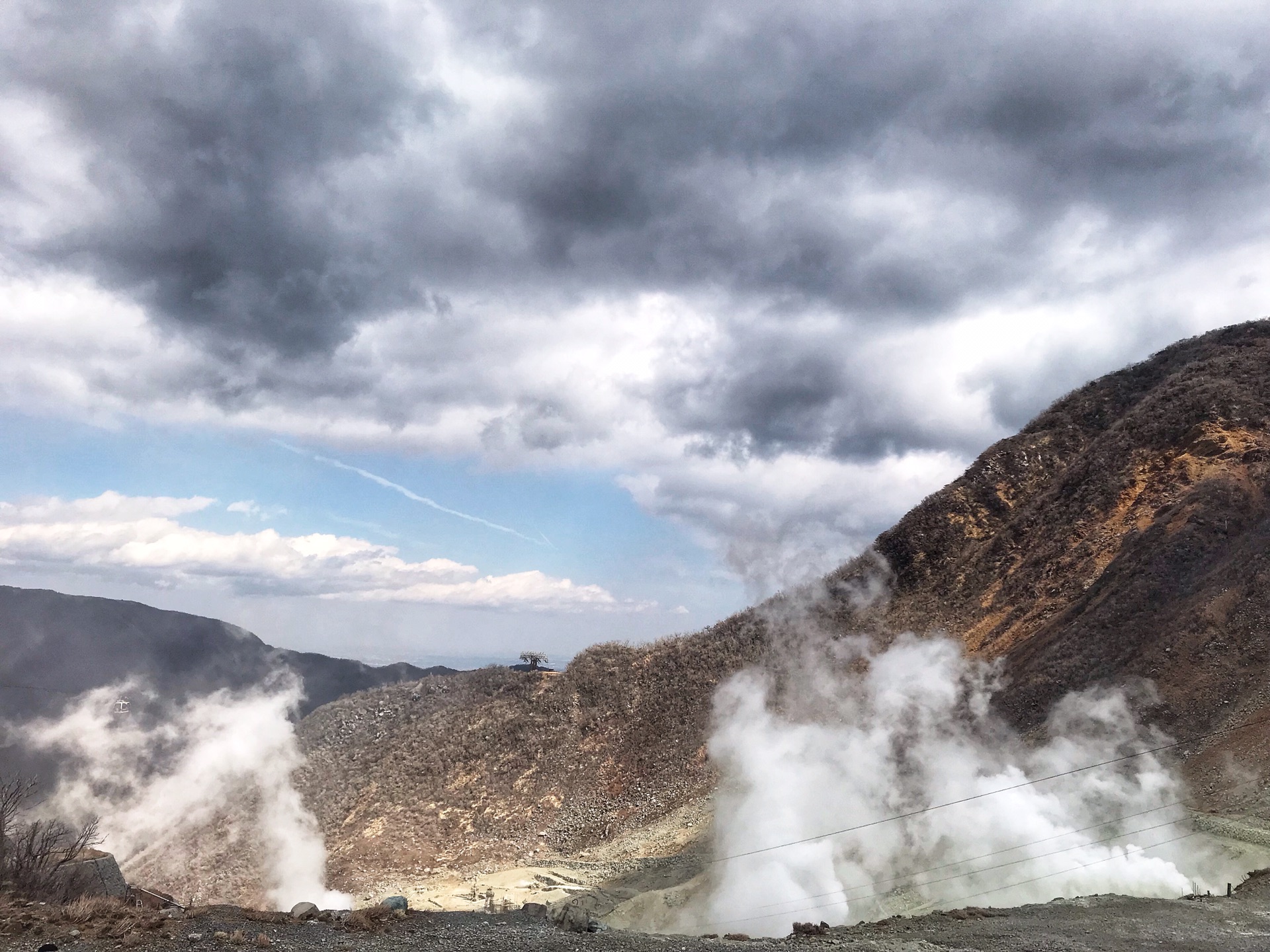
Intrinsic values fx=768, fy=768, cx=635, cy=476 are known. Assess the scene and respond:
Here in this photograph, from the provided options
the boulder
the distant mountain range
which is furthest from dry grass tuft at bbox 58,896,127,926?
the distant mountain range

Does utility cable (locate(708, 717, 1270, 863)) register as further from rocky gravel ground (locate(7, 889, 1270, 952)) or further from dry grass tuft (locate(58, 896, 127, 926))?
dry grass tuft (locate(58, 896, 127, 926))

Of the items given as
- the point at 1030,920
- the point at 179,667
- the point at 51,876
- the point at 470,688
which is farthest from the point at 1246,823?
the point at 179,667

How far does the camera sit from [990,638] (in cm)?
3825

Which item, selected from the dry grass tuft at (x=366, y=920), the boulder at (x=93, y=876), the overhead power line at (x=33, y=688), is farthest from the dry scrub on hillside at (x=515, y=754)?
the overhead power line at (x=33, y=688)

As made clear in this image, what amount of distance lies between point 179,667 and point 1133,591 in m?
62.8

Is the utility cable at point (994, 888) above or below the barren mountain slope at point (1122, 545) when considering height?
below

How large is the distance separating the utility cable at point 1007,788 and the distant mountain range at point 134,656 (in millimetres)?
32875

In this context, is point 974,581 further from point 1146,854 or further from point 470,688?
point 470,688

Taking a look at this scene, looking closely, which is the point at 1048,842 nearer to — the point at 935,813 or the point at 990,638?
the point at 935,813

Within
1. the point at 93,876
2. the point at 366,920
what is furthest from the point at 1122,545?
the point at 93,876

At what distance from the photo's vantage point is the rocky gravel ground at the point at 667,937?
14047 mm

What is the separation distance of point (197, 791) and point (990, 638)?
41.3 m

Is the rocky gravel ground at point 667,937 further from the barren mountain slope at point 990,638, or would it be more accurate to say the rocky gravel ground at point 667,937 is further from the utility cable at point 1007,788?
the barren mountain slope at point 990,638

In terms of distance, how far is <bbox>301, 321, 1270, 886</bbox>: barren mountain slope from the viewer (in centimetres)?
3023
